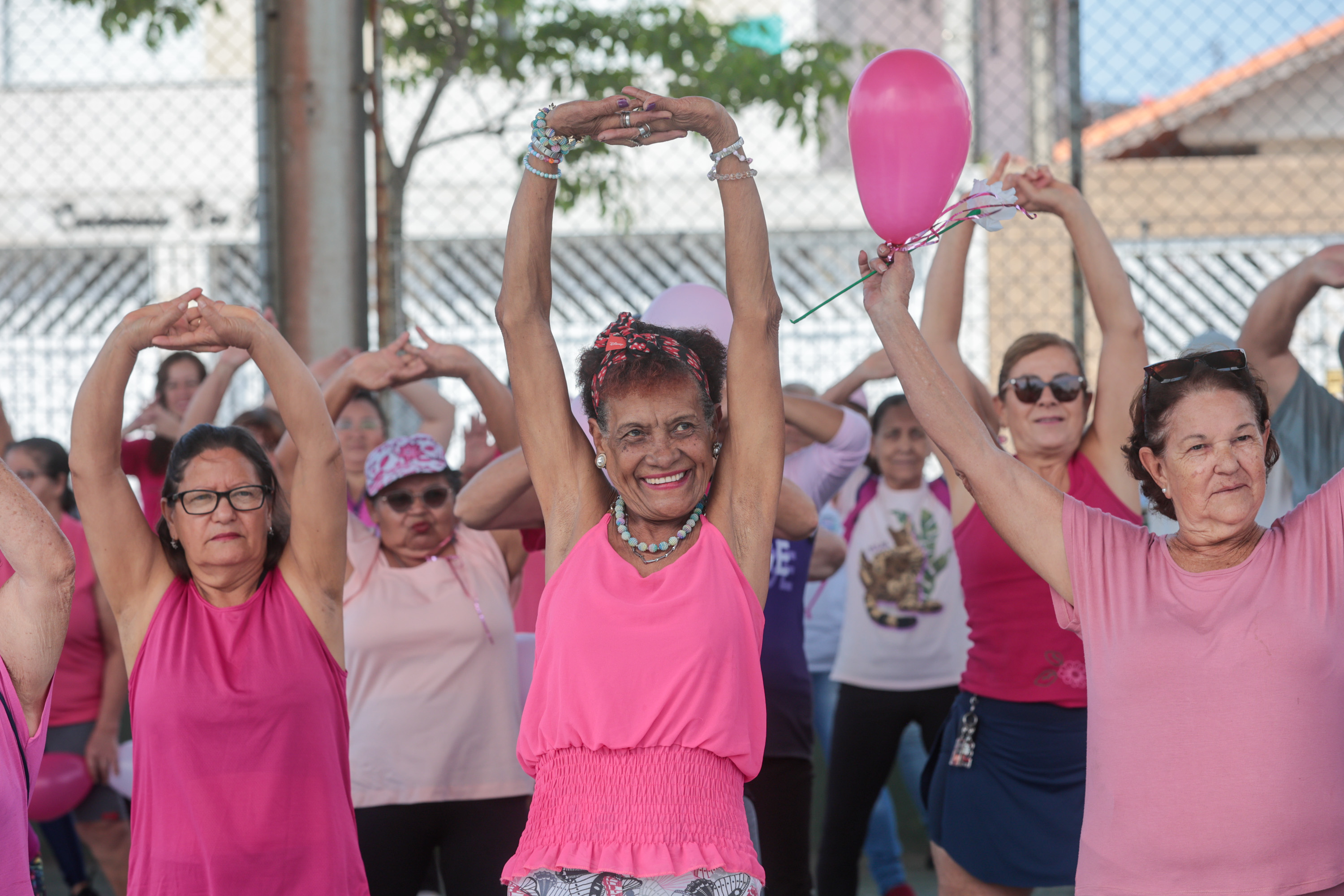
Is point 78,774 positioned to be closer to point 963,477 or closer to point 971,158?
point 963,477

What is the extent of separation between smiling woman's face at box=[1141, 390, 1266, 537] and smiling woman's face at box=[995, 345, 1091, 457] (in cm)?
90

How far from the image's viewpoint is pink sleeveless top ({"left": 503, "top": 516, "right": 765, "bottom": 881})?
2197mm

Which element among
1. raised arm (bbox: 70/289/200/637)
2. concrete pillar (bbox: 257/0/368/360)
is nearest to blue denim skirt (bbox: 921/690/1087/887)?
raised arm (bbox: 70/289/200/637)

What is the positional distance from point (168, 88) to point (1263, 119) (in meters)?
8.99

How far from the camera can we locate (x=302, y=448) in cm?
300

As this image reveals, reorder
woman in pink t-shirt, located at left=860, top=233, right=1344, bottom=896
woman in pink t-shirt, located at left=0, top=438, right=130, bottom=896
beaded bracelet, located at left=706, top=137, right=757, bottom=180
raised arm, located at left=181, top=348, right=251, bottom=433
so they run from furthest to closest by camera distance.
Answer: woman in pink t-shirt, located at left=0, top=438, right=130, bottom=896
raised arm, located at left=181, top=348, right=251, bottom=433
beaded bracelet, located at left=706, top=137, right=757, bottom=180
woman in pink t-shirt, located at left=860, top=233, right=1344, bottom=896

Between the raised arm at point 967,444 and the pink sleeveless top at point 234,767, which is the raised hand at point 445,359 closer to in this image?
the pink sleeveless top at point 234,767

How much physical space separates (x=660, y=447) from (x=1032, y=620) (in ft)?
4.74

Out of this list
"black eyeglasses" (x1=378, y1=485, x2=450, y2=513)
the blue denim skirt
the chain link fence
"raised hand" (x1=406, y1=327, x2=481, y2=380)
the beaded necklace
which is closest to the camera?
the beaded necklace

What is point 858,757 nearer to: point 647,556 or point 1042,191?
point 1042,191

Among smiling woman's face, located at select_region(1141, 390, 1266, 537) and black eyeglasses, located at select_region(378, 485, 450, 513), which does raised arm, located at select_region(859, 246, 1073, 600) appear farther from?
black eyeglasses, located at select_region(378, 485, 450, 513)

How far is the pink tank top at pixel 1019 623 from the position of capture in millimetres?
3342

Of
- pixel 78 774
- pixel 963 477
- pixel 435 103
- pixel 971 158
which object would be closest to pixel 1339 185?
pixel 971 158

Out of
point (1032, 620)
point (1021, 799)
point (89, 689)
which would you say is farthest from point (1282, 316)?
point (89, 689)
